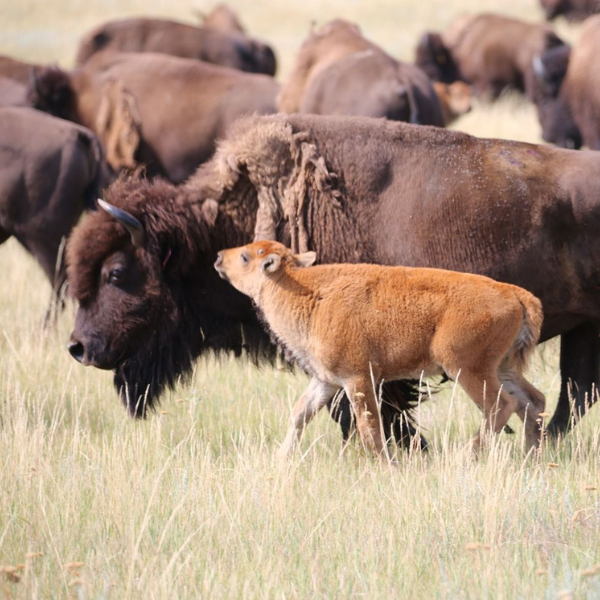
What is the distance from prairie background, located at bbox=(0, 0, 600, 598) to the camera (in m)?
3.55

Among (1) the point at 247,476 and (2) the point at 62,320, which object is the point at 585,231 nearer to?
(1) the point at 247,476

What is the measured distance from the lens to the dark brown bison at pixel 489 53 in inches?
873

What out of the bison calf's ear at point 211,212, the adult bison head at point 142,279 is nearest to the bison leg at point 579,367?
the adult bison head at point 142,279

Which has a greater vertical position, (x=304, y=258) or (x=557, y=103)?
(x=304, y=258)

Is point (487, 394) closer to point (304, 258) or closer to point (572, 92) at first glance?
point (304, 258)

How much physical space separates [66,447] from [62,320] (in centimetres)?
310

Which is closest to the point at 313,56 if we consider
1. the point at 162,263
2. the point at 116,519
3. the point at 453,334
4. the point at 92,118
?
the point at 92,118

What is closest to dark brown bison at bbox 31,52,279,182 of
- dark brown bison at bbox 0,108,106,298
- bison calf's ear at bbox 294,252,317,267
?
dark brown bison at bbox 0,108,106,298

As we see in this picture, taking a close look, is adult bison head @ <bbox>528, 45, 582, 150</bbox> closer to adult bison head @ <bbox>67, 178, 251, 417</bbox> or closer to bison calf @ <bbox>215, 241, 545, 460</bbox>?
adult bison head @ <bbox>67, 178, 251, 417</bbox>

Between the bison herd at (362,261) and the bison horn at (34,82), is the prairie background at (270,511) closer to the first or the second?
the bison herd at (362,261)

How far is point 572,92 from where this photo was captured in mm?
13414

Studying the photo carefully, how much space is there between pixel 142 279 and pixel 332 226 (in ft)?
3.25

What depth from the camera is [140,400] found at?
18.9 ft

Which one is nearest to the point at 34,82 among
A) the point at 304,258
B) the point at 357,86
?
the point at 357,86
